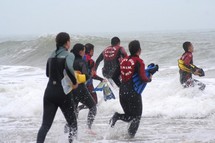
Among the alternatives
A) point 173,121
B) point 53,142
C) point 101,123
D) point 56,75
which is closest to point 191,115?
point 173,121

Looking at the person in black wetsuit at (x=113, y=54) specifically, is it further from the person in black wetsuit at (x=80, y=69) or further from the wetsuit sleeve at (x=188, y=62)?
the person in black wetsuit at (x=80, y=69)

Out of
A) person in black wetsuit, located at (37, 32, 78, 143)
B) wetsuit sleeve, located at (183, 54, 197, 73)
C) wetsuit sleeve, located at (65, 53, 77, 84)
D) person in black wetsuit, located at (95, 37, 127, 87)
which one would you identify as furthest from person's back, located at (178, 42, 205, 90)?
wetsuit sleeve, located at (65, 53, 77, 84)


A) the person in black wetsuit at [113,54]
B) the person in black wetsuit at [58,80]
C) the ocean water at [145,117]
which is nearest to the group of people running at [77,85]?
the person in black wetsuit at [58,80]

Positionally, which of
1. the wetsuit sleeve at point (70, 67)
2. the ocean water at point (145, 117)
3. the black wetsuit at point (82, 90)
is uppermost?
the wetsuit sleeve at point (70, 67)

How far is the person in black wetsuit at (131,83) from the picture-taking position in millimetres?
5418

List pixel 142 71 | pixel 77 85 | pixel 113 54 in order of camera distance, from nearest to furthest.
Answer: pixel 77 85, pixel 142 71, pixel 113 54

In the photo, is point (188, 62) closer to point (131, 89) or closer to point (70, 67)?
point (131, 89)

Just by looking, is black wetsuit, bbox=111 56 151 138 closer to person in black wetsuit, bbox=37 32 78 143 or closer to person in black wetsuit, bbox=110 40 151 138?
person in black wetsuit, bbox=110 40 151 138

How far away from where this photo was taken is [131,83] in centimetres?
555

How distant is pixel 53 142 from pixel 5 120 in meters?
2.58

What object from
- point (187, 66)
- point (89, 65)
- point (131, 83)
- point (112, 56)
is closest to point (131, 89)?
point (131, 83)

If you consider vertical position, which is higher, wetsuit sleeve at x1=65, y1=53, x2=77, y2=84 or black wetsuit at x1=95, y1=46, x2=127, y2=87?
wetsuit sleeve at x1=65, y1=53, x2=77, y2=84

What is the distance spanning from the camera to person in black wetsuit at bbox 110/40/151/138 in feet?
17.8

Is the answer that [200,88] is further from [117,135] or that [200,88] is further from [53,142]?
[53,142]
